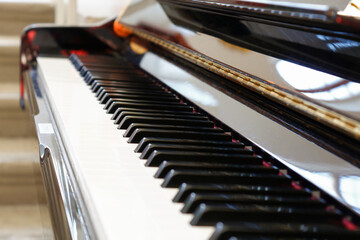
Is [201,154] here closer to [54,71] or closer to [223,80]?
[223,80]

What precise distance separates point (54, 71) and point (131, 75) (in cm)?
29

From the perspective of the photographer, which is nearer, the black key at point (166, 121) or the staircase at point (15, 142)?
the black key at point (166, 121)

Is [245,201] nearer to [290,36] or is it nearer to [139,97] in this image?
[290,36]

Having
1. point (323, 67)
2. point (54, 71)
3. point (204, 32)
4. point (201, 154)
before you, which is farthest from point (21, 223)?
point (323, 67)

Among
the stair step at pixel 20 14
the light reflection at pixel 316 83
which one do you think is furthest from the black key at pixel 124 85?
the stair step at pixel 20 14

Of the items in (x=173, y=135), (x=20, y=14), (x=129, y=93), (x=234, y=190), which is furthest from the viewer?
(x=20, y=14)

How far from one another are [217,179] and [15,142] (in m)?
2.19

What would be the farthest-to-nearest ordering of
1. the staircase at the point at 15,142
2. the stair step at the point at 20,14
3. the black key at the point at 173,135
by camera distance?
the stair step at the point at 20,14 < the staircase at the point at 15,142 < the black key at the point at 173,135

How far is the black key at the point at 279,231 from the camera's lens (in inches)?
23.3

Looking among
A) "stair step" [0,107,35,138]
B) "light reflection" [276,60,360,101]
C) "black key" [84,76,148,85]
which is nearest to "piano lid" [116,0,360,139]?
"light reflection" [276,60,360,101]

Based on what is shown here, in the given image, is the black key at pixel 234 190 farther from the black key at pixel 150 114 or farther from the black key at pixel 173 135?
the black key at pixel 150 114

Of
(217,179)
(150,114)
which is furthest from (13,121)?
(217,179)

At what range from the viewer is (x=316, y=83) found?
806 millimetres

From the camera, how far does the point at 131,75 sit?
5.36ft
